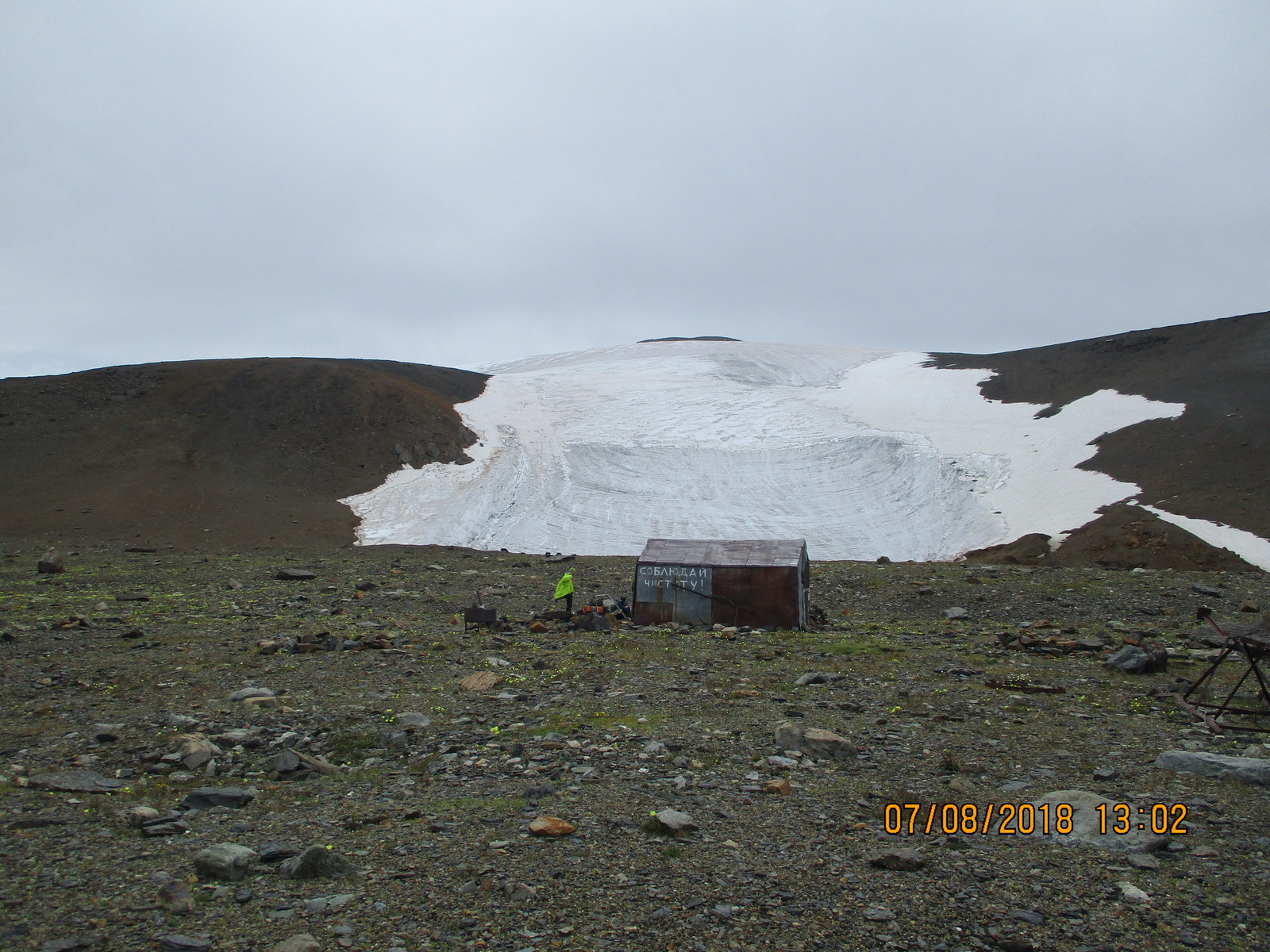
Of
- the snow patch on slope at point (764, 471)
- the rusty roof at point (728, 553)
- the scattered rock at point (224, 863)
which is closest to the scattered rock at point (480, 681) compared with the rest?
the scattered rock at point (224, 863)

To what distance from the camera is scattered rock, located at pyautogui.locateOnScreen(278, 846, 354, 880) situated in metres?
5.42

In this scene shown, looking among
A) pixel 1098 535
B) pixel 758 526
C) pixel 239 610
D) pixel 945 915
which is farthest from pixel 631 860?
pixel 758 526

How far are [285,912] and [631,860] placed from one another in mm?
2182

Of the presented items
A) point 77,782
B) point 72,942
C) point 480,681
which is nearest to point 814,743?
point 480,681

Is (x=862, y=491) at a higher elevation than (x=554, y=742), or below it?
higher

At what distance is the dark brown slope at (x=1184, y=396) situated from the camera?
93.3 feet

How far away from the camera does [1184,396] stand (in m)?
38.0

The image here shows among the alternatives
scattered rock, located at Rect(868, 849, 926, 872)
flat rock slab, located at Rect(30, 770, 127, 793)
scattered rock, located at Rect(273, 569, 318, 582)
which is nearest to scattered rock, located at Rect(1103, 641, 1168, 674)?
scattered rock, located at Rect(868, 849, 926, 872)

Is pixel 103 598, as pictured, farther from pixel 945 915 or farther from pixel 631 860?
pixel 945 915

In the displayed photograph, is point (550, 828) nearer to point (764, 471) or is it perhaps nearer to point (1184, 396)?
point (764, 471)

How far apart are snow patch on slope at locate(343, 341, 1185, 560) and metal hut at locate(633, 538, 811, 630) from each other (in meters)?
14.2

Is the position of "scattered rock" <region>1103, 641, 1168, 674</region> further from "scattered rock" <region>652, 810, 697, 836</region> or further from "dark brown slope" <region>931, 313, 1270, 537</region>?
"dark brown slope" <region>931, 313, 1270, 537</region>

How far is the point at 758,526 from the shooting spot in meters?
34.7
